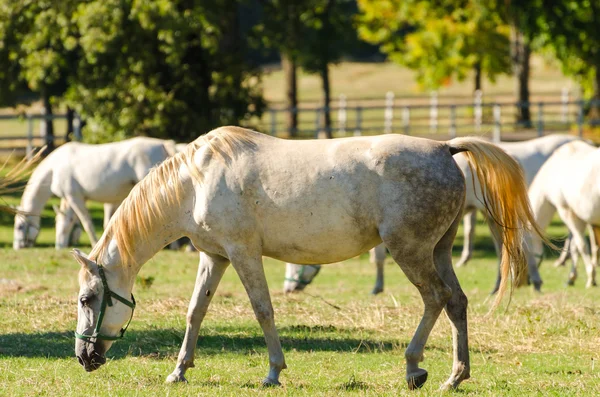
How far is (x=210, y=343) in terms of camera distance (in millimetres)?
8203

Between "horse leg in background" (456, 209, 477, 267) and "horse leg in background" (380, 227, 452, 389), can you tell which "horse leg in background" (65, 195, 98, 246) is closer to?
"horse leg in background" (456, 209, 477, 267)

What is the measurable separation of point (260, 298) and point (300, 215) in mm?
631

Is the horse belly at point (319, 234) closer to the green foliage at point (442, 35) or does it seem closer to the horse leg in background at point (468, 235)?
the horse leg in background at point (468, 235)

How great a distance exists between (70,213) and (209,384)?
10953 millimetres

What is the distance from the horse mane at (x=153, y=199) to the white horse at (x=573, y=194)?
7.05 m

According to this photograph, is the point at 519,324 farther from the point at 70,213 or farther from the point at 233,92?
the point at 233,92

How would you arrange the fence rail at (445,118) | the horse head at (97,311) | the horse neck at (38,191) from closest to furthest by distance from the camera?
the horse head at (97,311), the horse neck at (38,191), the fence rail at (445,118)

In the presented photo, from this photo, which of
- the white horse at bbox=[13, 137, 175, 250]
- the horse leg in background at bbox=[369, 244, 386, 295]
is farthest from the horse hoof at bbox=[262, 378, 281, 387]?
the white horse at bbox=[13, 137, 175, 250]

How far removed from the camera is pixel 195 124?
67.2 ft

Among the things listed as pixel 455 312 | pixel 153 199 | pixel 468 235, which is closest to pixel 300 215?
pixel 153 199

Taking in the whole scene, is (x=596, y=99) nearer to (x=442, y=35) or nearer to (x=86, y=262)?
(x=442, y=35)

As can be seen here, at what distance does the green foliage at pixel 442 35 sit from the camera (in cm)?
3272

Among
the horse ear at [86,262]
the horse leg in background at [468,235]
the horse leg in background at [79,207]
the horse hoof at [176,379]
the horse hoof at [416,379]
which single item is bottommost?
the horse leg in background at [468,235]

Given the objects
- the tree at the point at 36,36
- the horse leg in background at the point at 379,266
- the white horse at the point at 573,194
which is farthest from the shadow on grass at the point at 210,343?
the tree at the point at 36,36
